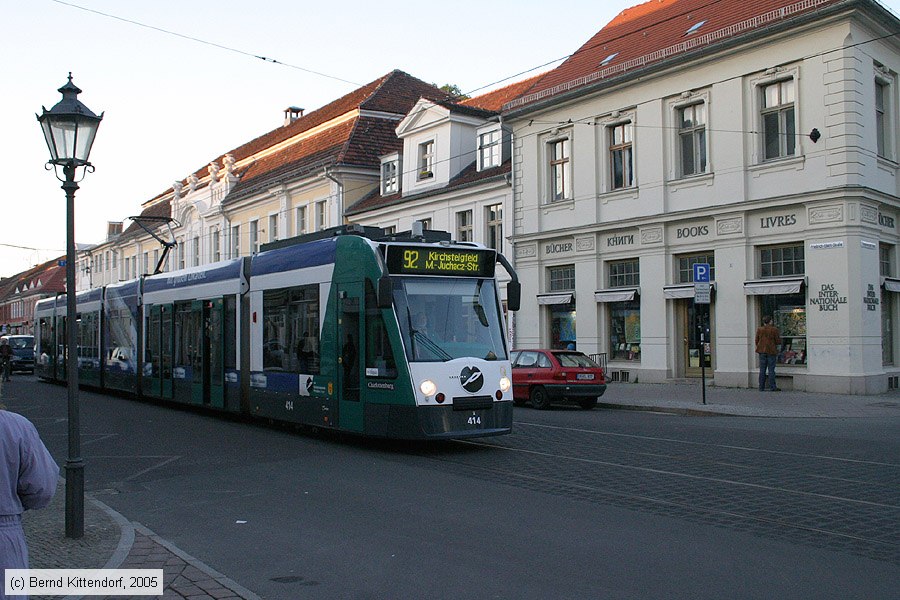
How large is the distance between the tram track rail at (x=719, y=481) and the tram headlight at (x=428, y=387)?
95 cm

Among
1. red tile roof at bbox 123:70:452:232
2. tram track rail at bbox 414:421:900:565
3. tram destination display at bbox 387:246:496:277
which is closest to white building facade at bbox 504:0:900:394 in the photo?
tram track rail at bbox 414:421:900:565

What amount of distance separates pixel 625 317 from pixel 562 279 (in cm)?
315

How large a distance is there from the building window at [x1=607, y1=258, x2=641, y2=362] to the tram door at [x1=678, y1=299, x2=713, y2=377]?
1.62 metres

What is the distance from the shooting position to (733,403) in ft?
67.8

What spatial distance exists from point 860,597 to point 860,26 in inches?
817

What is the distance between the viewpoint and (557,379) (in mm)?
21234

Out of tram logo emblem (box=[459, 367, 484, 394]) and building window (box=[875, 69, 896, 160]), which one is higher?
building window (box=[875, 69, 896, 160])

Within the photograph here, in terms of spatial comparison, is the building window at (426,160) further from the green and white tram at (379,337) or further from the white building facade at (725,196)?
the green and white tram at (379,337)

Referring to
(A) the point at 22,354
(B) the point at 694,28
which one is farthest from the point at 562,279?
(A) the point at 22,354

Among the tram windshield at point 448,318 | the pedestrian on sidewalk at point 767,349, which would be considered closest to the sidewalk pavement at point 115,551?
the tram windshield at point 448,318

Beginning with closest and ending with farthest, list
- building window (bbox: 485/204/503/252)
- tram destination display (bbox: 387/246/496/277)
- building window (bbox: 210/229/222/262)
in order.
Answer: tram destination display (bbox: 387/246/496/277), building window (bbox: 485/204/503/252), building window (bbox: 210/229/222/262)

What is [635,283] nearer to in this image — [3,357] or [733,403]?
[733,403]

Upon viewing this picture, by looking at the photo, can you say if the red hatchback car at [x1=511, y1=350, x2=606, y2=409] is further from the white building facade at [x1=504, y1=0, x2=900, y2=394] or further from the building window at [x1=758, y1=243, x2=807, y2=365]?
Answer: the building window at [x1=758, y1=243, x2=807, y2=365]

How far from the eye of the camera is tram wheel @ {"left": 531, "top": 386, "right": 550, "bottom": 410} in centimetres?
2147
